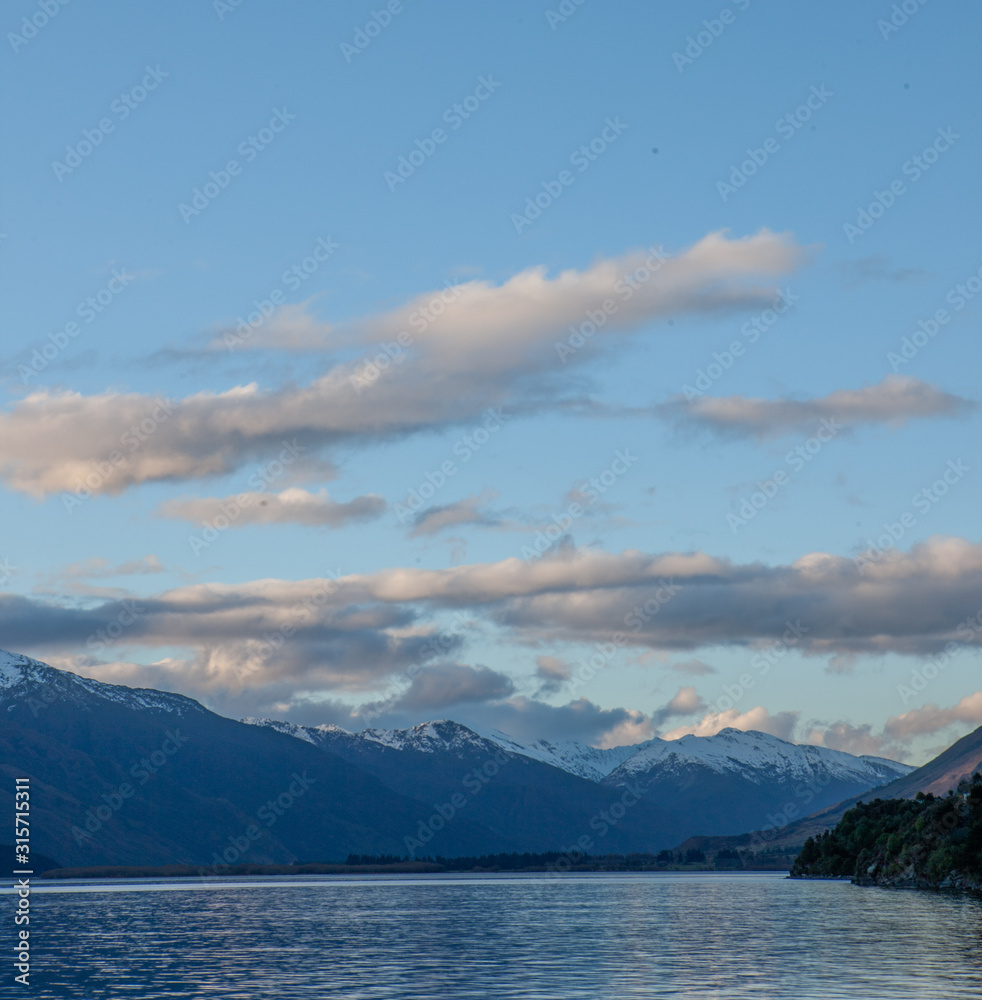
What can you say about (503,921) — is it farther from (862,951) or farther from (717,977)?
(717,977)

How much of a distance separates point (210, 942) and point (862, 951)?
64.7 m

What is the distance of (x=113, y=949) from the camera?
127m

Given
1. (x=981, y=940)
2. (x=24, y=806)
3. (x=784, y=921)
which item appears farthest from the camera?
(x=784, y=921)

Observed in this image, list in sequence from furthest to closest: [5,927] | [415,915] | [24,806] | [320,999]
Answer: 1. [415,915]
2. [5,927]
3. [24,806]
4. [320,999]

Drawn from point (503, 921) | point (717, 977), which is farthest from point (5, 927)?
point (717, 977)

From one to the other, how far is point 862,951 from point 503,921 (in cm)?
6953

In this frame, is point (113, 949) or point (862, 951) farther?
point (113, 949)

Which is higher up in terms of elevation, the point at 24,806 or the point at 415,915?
the point at 24,806

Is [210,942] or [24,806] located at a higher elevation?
[24,806]

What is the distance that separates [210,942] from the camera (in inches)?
5285

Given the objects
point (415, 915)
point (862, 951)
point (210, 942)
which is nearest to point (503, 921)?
point (415, 915)

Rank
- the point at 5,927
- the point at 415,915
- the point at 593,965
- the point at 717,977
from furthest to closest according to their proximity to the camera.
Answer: the point at 415,915 < the point at 5,927 < the point at 593,965 < the point at 717,977

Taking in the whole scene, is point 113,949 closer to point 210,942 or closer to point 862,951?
point 210,942

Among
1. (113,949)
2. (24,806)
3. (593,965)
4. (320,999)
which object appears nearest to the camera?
(320,999)
